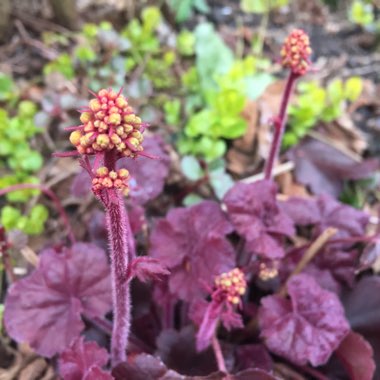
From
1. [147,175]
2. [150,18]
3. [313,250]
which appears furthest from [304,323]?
[150,18]

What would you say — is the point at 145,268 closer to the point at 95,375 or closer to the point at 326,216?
the point at 95,375

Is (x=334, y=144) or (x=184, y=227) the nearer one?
(x=184, y=227)

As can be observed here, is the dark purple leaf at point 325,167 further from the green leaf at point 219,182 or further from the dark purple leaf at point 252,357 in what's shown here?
the dark purple leaf at point 252,357

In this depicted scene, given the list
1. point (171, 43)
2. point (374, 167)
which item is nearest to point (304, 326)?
point (374, 167)

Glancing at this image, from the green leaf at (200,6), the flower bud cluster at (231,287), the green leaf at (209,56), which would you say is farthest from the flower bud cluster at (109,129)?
the green leaf at (200,6)

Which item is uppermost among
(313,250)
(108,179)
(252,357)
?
(108,179)
